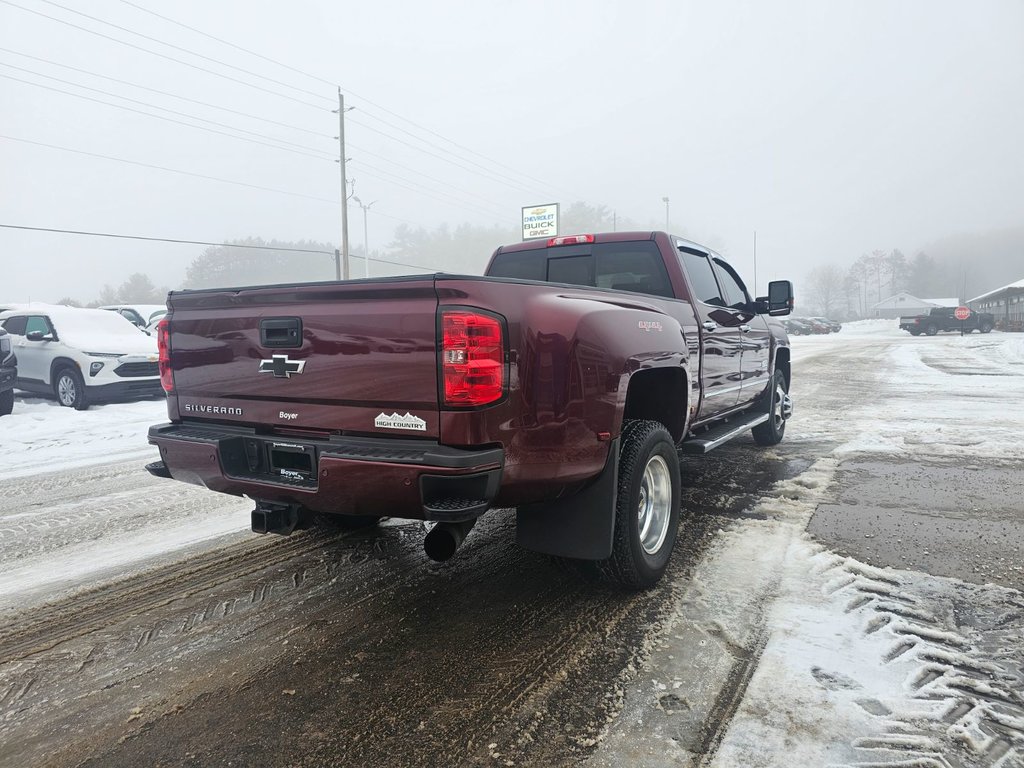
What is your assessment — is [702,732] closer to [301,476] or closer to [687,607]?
[687,607]

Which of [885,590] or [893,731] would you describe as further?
[885,590]

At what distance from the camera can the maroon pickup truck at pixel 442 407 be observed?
7.94 feet

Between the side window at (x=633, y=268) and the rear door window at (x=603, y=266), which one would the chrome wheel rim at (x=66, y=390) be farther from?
the side window at (x=633, y=268)

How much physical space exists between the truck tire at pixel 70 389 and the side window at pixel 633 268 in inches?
368

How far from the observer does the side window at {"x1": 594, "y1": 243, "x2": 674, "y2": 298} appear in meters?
4.49

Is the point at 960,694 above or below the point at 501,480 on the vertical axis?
below

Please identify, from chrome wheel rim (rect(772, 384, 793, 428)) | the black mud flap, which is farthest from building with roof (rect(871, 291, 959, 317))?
the black mud flap

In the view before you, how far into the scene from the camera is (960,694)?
91.8 inches

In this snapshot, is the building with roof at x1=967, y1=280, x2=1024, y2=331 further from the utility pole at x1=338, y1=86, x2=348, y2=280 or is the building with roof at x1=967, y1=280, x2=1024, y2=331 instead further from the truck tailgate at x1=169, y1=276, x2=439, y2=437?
the truck tailgate at x1=169, y1=276, x2=439, y2=437

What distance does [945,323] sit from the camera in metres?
39.6

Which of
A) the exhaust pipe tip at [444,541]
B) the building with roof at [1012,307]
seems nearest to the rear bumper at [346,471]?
the exhaust pipe tip at [444,541]

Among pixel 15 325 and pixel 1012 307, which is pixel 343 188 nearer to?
pixel 15 325

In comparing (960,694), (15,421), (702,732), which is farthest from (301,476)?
(15,421)

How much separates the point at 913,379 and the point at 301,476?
1436cm
